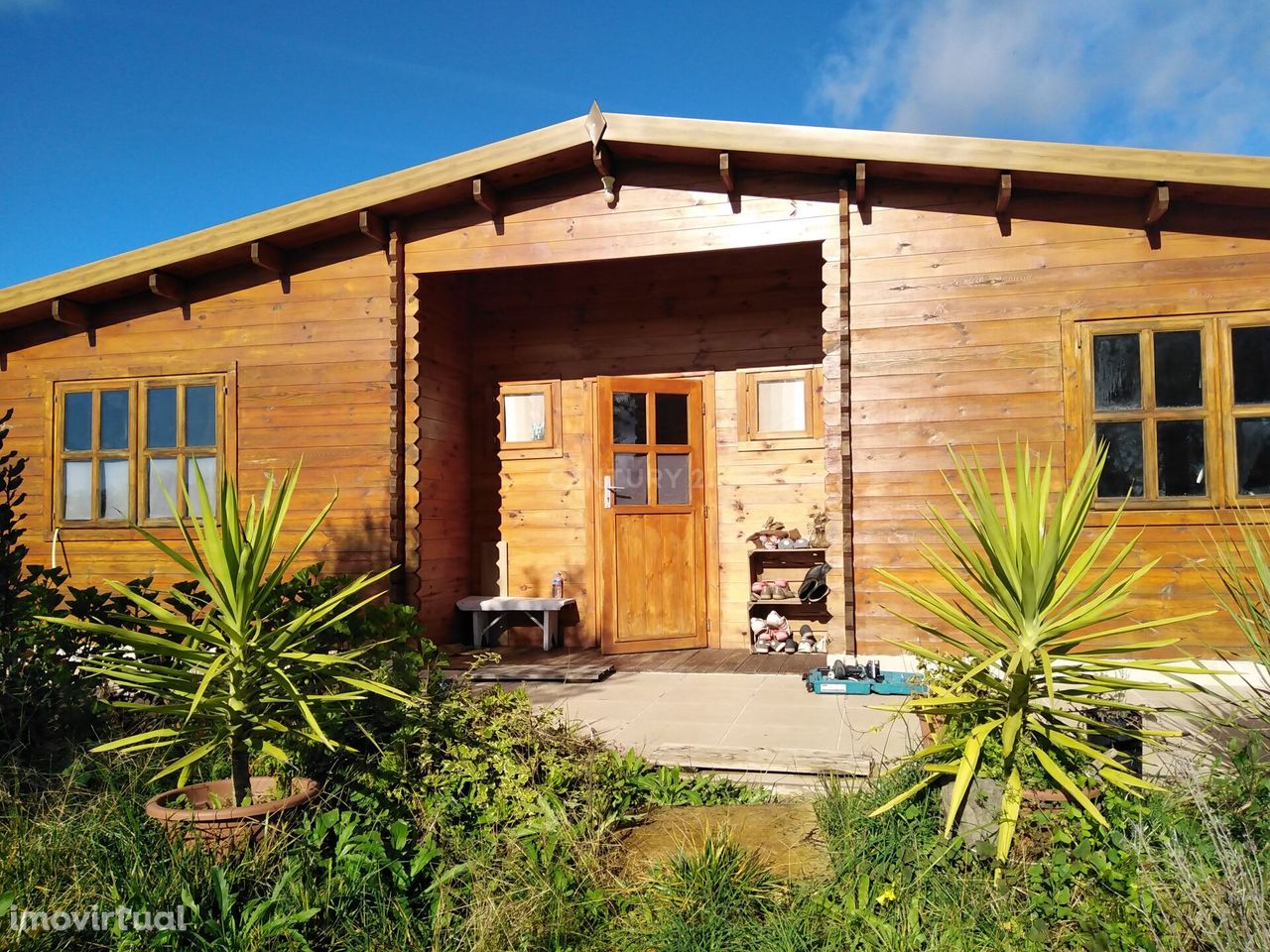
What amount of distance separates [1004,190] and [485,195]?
3149 mm

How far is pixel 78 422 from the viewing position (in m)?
7.10

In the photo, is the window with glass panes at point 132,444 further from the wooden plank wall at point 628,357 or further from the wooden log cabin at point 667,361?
the wooden plank wall at point 628,357

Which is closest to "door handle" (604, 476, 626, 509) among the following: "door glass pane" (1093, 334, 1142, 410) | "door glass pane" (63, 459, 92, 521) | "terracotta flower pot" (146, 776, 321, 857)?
"door glass pane" (1093, 334, 1142, 410)

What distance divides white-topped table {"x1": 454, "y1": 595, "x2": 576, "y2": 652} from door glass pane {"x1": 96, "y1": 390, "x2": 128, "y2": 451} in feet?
8.96

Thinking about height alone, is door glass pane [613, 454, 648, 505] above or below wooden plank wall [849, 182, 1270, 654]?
below

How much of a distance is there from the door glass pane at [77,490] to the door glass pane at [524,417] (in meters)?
3.08

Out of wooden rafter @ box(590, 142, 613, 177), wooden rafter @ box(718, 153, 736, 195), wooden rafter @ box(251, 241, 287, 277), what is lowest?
wooden rafter @ box(251, 241, 287, 277)

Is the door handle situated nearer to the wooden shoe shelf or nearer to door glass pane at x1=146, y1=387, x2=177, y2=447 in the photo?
the wooden shoe shelf

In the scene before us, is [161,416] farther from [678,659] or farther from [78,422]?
[678,659]

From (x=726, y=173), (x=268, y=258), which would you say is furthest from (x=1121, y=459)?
(x=268, y=258)

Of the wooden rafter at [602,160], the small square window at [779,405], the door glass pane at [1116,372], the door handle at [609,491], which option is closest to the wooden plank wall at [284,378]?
the door handle at [609,491]

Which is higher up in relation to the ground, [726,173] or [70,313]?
[726,173]

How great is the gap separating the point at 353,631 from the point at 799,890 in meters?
2.10

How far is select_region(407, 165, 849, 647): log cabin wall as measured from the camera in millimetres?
6027
